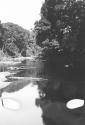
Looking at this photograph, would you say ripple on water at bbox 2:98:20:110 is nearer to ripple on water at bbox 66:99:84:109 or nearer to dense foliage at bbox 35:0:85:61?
ripple on water at bbox 66:99:84:109

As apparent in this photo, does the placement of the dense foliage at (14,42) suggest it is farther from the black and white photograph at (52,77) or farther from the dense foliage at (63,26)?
the dense foliage at (63,26)

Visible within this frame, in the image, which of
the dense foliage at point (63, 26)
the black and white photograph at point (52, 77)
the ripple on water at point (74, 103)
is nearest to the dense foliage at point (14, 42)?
the black and white photograph at point (52, 77)

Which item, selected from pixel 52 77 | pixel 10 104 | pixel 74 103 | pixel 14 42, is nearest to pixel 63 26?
pixel 52 77

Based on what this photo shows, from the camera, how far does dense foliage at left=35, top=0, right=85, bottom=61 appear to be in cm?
4131

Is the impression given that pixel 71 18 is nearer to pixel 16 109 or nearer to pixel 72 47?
pixel 72 47

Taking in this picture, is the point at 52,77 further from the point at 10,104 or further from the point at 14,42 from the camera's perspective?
the point at 14,42

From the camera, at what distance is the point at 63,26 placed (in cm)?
4766

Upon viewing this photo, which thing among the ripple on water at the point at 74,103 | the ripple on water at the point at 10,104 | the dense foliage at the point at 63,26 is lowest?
the ripple on water at the point at 10,104

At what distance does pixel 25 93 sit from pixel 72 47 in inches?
976

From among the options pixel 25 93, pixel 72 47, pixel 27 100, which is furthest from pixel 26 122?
pixel 72 47

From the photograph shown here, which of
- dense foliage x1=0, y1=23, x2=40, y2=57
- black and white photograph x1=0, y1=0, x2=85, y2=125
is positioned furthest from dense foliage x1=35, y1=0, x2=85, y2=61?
dense foliage x1=0, y1=23, x2=40, y2=57

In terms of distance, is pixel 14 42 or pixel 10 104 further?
pixel 14 42

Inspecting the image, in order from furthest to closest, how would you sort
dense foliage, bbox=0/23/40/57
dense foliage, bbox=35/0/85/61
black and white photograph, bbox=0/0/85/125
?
dense foliage, bbox=0/23/40/57
dense foliage, bbox=35/0/85/61
black and white photograph, bbox=0/0/85/125

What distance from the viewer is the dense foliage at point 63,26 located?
136ft
